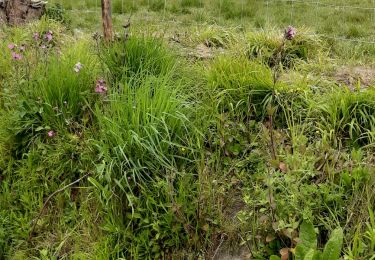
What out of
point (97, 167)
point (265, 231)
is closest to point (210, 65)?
point (97, 167)

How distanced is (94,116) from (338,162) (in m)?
1.71

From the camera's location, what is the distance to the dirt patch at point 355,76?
165 inches

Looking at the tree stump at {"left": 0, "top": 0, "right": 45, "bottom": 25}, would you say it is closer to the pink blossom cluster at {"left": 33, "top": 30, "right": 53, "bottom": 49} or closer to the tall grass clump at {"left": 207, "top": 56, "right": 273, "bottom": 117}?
the pink blossom cluster at {"left": 33, "top": 30, "right": 53, "bottom": 49}

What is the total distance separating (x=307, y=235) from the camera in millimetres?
2730

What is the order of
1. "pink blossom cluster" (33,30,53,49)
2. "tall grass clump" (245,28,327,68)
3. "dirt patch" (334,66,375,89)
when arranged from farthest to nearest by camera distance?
1. "tall grass clump" (245,28,327,68)
2. "pink blossom cluster" (33,30,53,49)
3. "dirt patch" (334,66,375,89)

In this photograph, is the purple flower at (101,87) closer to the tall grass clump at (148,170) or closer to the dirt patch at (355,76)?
the tall grass clump at (148,170)

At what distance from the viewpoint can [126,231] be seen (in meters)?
3.22

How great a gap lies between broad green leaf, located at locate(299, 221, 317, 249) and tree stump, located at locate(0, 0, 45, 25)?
4.55m

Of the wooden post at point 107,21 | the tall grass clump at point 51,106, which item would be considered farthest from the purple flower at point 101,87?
the wooden post at point 107,21

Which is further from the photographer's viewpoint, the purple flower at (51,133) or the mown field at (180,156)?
the purple flower at (51,133)

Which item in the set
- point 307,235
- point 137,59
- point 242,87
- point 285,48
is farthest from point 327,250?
point 285,48

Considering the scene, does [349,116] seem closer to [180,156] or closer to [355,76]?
[355,76]

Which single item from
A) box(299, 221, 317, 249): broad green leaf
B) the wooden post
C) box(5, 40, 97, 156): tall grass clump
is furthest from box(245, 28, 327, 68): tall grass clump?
box(299, 221, 317, 249): broad green leaf

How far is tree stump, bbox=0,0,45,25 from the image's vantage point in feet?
20.5
